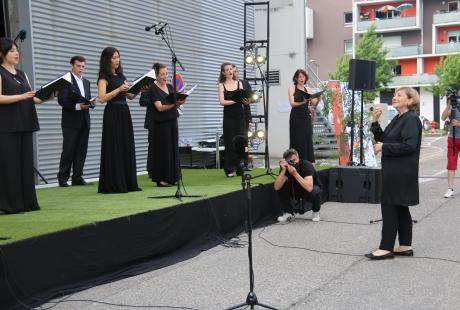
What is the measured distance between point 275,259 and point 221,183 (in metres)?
2.57

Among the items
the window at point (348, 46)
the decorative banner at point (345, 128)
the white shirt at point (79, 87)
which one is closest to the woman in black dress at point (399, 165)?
the white shirt at point (79, 87)

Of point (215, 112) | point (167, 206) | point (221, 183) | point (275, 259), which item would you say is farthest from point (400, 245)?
point (215, 112)

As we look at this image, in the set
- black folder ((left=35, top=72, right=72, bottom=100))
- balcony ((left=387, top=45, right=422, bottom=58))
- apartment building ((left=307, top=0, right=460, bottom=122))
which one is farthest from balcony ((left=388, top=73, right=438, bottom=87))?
black folder ((left=35, top=72, right=72, bottom=100))

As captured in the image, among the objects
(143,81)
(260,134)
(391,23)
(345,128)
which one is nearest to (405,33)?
(391,23)

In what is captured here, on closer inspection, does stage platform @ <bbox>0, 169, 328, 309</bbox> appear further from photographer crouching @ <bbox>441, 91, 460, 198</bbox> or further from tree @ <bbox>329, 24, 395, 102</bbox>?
tree @ <bbox>329, 24, 395, 102</bbox>

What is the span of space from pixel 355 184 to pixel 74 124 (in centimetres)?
448

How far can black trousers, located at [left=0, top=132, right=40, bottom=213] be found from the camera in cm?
558

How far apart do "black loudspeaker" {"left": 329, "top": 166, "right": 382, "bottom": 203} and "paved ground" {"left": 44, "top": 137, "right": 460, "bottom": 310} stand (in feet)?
6.32

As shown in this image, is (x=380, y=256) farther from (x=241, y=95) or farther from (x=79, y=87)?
(x=79, y=87)

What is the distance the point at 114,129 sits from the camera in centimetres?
709

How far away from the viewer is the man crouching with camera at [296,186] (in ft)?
25.3

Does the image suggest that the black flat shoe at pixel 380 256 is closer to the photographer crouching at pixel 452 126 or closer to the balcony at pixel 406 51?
the photographer crouching at pixel 452 126

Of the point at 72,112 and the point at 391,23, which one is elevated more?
the point at 391,23

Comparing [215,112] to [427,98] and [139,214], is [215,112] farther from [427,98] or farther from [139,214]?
[427,98]
